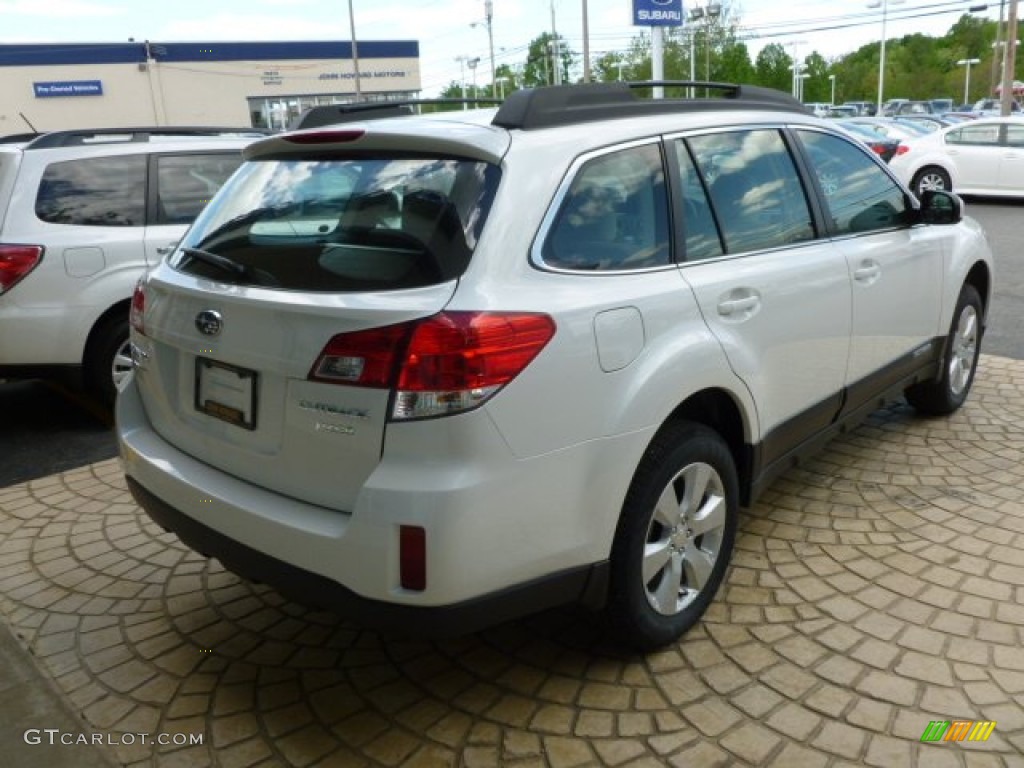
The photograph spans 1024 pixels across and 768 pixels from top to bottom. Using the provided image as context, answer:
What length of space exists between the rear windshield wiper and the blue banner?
53120 mm

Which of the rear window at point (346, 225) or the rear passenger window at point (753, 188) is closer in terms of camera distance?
the rear window at point (346, 225)

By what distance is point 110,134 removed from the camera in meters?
6.05

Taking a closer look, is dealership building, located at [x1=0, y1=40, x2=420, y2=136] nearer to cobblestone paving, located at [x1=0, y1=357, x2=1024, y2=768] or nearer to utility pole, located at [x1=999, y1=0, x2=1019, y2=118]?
utility pole, located at [x1=999, y1=0, x2=1019, y2=118]

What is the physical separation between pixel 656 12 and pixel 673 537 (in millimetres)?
10183

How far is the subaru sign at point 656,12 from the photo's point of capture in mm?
11461

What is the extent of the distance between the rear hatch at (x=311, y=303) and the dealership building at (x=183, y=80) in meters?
44.9

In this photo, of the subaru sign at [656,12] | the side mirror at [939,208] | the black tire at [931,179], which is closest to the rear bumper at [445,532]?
the side mirror at [939,208]

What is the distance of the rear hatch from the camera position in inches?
91.2

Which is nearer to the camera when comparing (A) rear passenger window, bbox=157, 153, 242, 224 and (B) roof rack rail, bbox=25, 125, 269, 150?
(B) roof rack rail, bbox=25, 125, 269, 150

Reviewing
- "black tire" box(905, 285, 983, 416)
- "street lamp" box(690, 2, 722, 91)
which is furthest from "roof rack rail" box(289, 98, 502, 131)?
"street lamp" box(690, 2, 722, 91)

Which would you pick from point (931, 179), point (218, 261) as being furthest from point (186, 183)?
point (931, 179)

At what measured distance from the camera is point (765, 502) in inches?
163

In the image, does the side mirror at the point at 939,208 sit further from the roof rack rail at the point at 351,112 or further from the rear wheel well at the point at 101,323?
the rear wheel well at the point at 101,323

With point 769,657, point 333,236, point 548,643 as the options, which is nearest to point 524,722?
point 548,643
